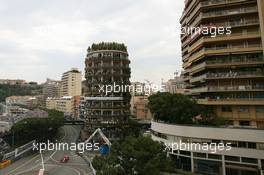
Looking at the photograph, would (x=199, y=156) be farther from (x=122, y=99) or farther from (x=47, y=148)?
(x=47, y=148)

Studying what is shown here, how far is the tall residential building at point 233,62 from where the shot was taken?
37219 millimetres

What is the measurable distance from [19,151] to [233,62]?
47422 millimetres

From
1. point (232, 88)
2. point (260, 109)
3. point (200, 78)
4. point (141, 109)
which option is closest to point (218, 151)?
point (260, 109)

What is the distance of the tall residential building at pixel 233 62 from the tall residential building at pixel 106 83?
31475 mm

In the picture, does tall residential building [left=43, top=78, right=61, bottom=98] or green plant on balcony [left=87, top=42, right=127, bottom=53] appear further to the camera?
tall residential building [left=43, top=78, right=61, bottom=98]

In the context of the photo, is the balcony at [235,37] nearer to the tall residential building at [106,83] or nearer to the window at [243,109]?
the window at [243,109]

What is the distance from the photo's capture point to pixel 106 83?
70.8 m

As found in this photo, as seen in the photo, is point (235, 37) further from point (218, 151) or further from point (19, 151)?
point (19, 151)

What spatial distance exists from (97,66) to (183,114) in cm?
3748

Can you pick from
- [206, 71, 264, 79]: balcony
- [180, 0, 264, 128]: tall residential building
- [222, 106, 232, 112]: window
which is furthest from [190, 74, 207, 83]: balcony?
[222, 106, 232, 112]: window

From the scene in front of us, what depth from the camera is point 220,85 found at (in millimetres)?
40250

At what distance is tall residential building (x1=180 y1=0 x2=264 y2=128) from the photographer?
1465 inches

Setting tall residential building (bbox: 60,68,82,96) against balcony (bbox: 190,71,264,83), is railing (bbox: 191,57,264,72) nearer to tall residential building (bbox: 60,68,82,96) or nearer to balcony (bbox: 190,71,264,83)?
balcony (bbox: 190,71,264,83)

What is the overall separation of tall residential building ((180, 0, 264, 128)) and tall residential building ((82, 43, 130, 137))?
31.5 metres
